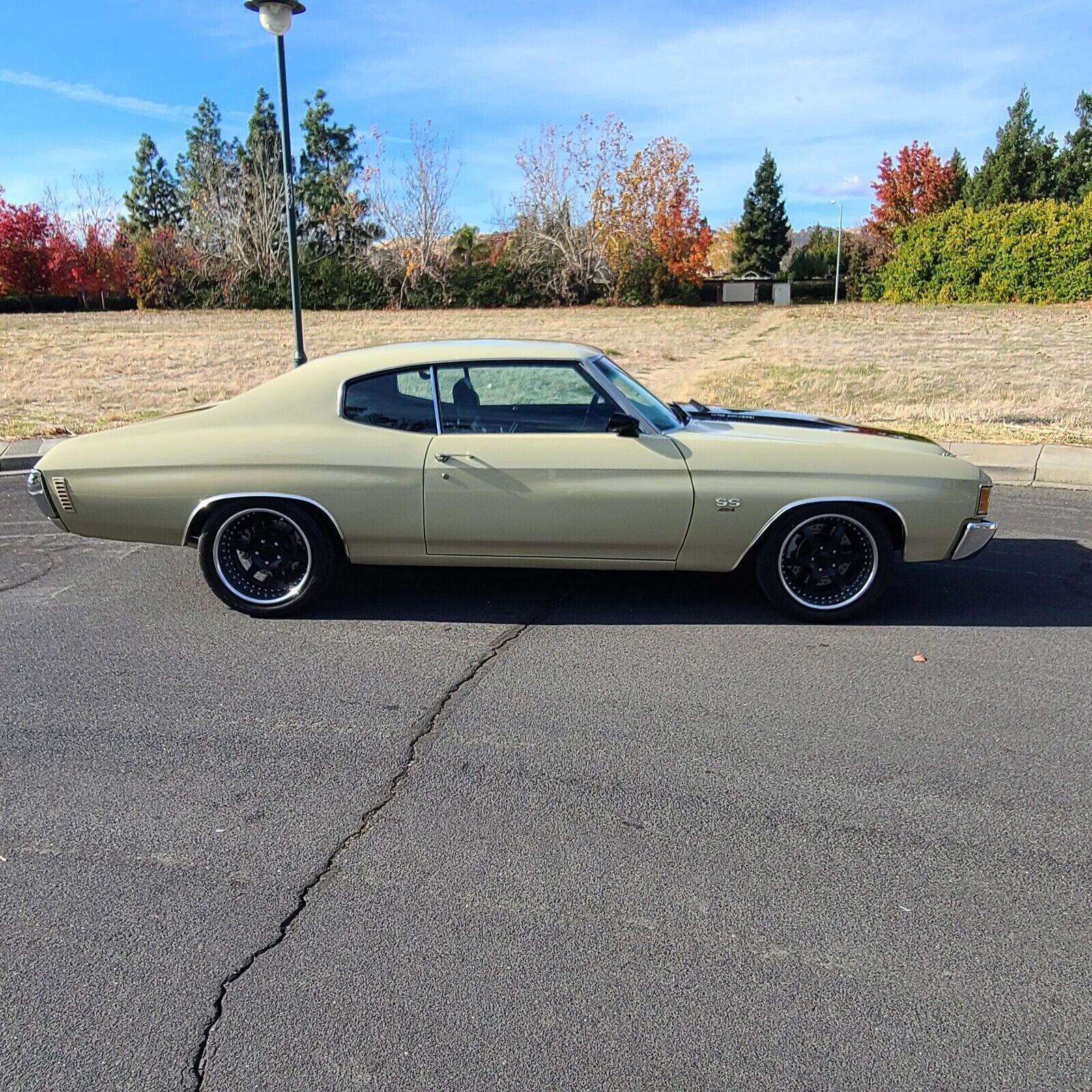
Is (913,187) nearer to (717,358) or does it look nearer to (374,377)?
(717,358)

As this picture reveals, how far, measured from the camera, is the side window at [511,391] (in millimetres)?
5289

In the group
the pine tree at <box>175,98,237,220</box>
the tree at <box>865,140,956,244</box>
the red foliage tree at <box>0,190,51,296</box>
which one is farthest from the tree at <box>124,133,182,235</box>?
the tree at <box>865,140,956,244</box>

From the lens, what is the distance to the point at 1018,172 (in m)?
51.7

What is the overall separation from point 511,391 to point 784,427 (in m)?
1.51

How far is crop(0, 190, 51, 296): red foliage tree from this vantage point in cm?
4575

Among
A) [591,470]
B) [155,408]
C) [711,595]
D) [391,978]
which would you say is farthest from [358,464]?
[155,408]

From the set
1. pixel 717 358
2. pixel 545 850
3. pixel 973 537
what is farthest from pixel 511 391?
pixel 717 358

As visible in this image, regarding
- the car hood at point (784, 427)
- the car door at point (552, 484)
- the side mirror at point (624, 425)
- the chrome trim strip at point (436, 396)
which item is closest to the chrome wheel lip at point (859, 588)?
the car hood at point (784, 427)

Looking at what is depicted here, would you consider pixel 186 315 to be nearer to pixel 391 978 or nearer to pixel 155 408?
pixel 155 408

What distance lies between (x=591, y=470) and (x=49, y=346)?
2336 centimetres

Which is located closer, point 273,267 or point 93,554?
point 93,554

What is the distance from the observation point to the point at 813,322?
106 ft

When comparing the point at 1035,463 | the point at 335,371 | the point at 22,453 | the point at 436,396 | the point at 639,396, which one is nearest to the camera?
the point at 436,396

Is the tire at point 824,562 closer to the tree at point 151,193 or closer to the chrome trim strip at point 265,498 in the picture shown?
the chrome trim strip at point 265,498
